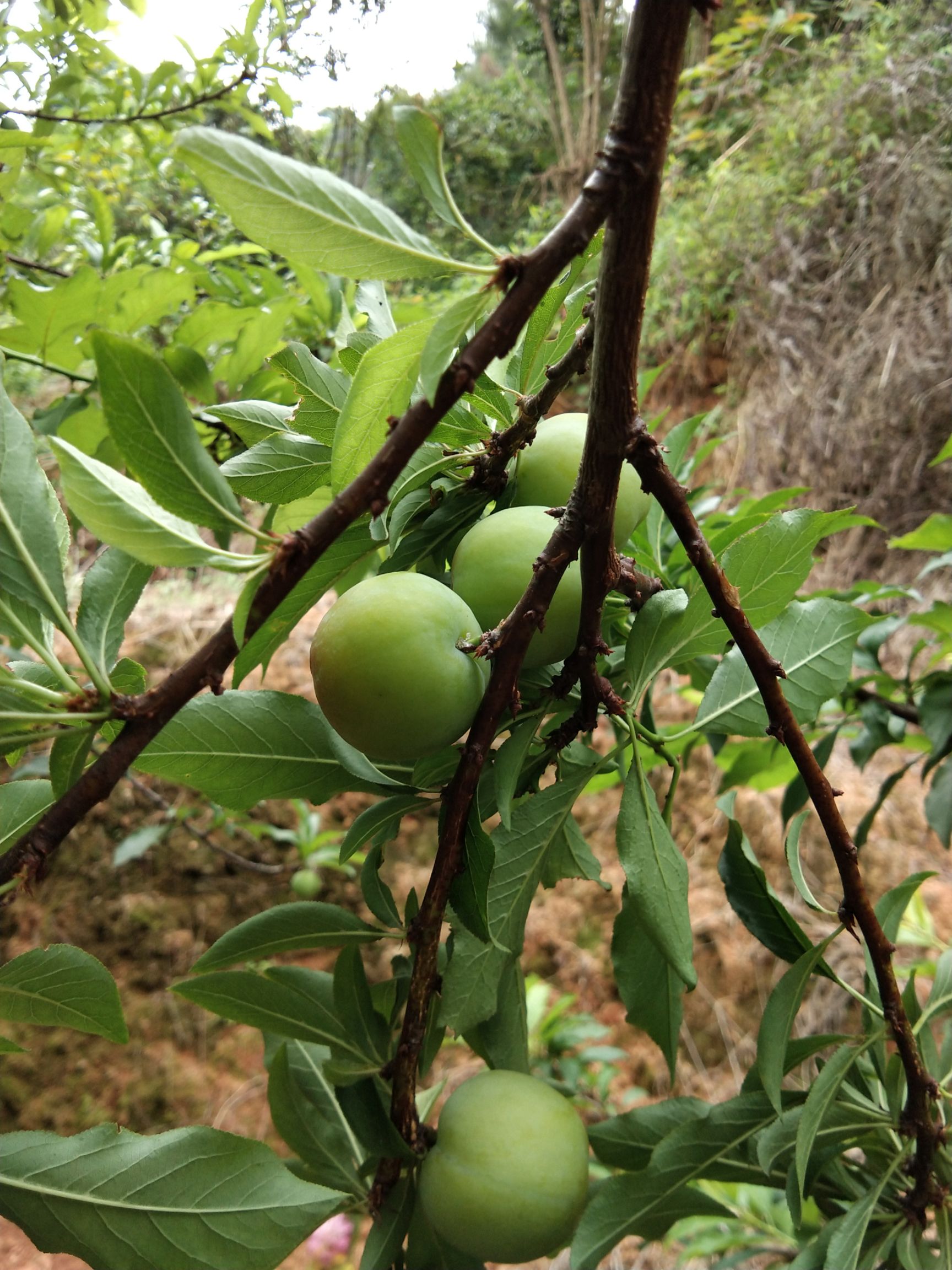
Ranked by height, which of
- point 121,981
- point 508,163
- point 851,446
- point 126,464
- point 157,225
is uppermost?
point 508,163

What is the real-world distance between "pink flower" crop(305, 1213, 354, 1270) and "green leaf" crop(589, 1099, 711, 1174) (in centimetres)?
116

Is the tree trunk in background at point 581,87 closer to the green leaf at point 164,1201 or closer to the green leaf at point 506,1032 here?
the green leaf at point 506,1032

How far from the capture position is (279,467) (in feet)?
1.33

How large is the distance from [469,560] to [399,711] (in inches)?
3.6

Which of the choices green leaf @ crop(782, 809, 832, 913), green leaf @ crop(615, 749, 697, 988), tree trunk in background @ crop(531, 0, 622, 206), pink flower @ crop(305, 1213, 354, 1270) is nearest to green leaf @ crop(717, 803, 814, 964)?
green leaf @ crop(782, 809, 832, 913)

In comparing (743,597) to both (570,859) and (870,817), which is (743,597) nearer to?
(570,859)

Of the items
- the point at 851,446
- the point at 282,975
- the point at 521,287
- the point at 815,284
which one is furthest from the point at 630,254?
the point at 815,284

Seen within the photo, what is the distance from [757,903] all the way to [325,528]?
0.38 m

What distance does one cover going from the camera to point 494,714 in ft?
1.21

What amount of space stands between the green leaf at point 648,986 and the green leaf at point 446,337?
32 centimetres

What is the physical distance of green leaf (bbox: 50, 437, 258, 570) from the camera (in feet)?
0.90

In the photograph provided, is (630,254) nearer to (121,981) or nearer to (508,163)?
(121,981)

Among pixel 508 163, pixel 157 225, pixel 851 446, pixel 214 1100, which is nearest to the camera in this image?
pixel 157 225

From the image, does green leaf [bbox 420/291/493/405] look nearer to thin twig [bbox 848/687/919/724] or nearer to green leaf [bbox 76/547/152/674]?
green leaf [bbox 76/547/152/674]
